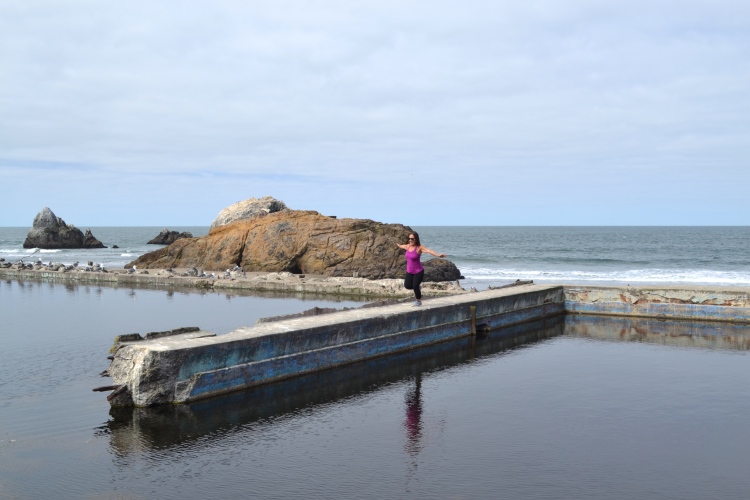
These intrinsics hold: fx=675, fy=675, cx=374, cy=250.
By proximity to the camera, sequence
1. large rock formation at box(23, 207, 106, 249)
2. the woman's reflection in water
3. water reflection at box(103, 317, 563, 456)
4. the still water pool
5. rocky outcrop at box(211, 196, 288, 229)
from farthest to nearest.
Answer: large rock formation at box(23, 207, 106, 249) → rocky outcrop at box(211, 196, 288, 229) → water reflection at box(103, 317, 563, 456) → the woman's reflection in water → the still water pool

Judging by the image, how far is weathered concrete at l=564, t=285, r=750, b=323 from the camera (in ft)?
55.8

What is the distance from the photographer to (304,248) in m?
36.5

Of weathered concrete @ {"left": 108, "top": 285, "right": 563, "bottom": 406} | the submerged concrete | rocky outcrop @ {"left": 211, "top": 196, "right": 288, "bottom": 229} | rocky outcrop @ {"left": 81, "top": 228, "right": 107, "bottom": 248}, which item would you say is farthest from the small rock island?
rocky outcrop @ {"left": 81, "top": 228, "right": 107, "bottom": 248}

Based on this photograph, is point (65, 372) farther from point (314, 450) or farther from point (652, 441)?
point (652, 441)

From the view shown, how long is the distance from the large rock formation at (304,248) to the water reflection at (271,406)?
69.0 feet

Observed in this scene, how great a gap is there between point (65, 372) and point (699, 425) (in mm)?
9245

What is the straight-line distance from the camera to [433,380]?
415 inches

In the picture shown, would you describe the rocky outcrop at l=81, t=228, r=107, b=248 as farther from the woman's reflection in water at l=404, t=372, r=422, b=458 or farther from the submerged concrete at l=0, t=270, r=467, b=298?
the woman's reflection in water at l=404, t=372, r=422, b=458

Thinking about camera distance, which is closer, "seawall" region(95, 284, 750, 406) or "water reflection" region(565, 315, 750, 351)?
"seawall" region(95, 284, 750, 406)

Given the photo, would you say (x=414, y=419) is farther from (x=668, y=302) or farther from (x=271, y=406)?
(x=668, y=302)

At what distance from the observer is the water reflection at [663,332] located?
14.1 meters

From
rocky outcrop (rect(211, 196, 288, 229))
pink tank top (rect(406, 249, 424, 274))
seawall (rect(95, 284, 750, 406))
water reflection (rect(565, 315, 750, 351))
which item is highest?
rocky outcrop (rect(211, 196, 288, 229))

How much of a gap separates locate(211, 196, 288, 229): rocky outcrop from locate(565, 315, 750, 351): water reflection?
36.4 m

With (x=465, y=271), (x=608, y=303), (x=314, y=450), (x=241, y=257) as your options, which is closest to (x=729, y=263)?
(x=465, y=271)
